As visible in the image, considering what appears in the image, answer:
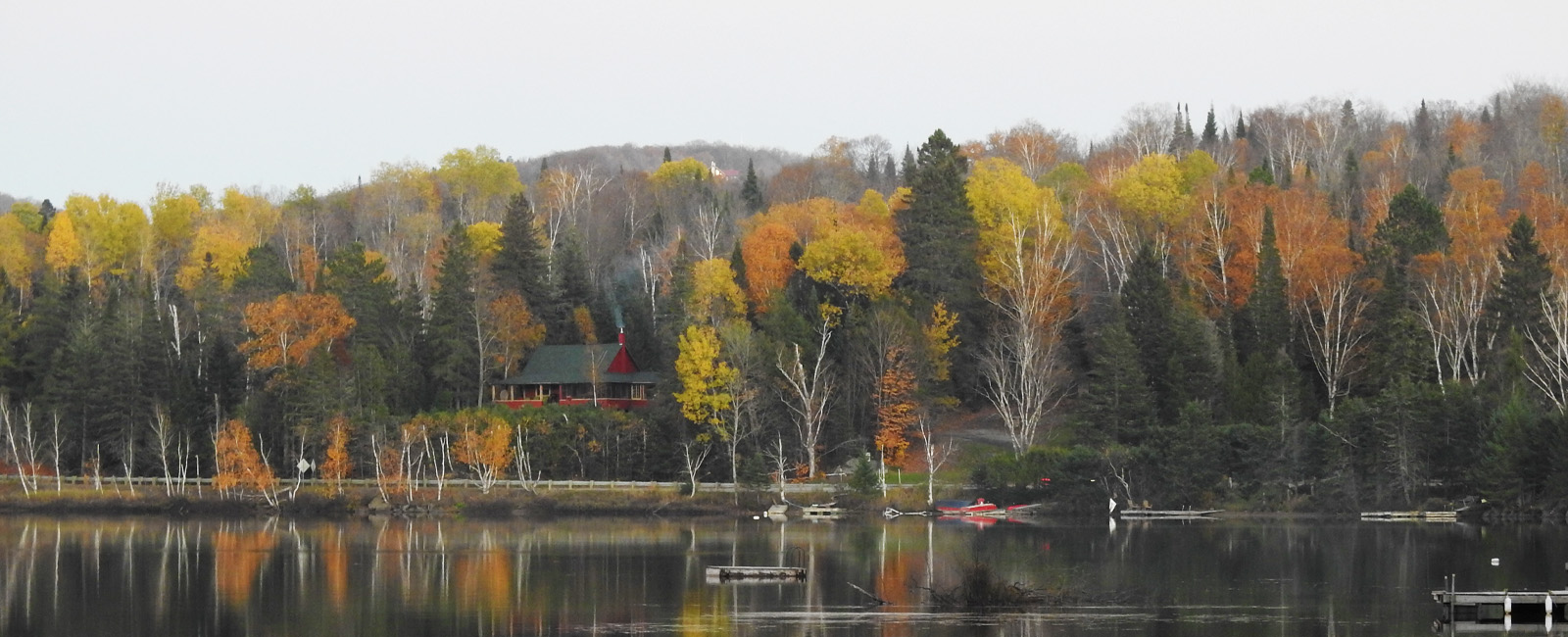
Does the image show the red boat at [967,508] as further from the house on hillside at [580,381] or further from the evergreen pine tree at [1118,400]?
the house on hillside at [580,381]

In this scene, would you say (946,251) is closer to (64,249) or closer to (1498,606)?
(1498,606)

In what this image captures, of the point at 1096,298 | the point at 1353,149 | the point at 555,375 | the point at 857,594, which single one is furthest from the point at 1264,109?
the point at 857,594

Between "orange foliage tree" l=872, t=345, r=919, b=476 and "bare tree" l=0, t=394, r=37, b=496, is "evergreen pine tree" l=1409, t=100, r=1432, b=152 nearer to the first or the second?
"orange foliage tree" l=872, t=345, r=919, b=476

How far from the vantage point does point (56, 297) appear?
9800cm

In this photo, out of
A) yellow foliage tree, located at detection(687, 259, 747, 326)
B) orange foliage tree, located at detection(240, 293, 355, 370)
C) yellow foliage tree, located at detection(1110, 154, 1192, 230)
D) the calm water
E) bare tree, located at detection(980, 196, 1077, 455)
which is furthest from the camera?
yellow foliage tree, located at detection(1110, 154, 1192, 230)

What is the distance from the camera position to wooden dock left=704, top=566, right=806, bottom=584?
49.2m

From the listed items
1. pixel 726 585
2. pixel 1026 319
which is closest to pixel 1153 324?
pixel 1026 319

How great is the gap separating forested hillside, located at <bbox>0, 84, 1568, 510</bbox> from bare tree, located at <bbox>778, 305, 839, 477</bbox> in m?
0.29

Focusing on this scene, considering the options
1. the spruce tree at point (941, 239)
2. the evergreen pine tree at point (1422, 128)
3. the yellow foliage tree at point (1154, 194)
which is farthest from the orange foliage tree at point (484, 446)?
the evergreen pine tree at point (1422, 128)

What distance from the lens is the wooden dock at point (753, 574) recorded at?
162 ft

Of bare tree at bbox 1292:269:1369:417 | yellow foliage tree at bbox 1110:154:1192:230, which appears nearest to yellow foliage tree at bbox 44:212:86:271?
yellow foliage tree at bbox 1110:154:1192:230

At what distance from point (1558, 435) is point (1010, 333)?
2625 centimetres

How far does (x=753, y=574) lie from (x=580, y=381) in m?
43.4

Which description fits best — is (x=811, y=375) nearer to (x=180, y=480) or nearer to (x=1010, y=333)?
(x=1010, y=333)
